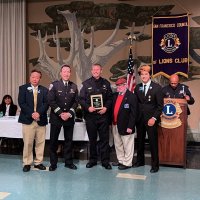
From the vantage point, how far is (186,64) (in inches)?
260

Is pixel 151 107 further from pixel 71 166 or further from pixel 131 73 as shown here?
pixel 131 73

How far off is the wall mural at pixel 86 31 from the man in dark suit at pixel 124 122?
93.4 inches

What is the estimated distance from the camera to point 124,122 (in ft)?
15.5

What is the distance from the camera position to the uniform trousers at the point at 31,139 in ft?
15.3

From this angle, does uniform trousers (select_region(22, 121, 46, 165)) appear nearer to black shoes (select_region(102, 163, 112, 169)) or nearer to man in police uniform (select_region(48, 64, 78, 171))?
man in police uniform (select_region(48, 64, 78, 171))

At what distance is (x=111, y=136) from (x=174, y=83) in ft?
4.64

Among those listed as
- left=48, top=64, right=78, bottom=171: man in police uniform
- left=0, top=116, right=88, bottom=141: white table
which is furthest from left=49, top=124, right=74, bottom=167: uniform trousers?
left=0, top=116, right=88, bottom=141: white table

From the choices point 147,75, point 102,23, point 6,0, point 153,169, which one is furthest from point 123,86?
point 6,0

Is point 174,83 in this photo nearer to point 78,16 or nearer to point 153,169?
point 153,169

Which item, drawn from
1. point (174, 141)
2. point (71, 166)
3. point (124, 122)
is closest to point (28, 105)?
point (71, 166)

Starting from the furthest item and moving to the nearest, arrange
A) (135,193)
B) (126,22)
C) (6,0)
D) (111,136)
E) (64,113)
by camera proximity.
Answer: (6,0), (126,22), (111,136), (64,113), (135,193)

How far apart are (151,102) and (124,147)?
76cm

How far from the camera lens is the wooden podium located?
4871 millimetres

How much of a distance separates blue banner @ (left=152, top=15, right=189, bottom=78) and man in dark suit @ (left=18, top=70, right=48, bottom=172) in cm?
291
